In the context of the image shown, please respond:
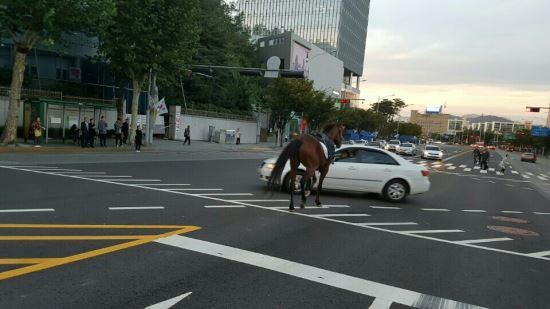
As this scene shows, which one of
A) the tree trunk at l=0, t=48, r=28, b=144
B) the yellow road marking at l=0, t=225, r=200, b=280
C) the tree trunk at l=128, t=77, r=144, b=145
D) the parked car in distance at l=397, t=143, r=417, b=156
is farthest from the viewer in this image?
the parked car in distance at l=397, t=143, r=417, b=156

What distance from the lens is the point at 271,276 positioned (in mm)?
5441

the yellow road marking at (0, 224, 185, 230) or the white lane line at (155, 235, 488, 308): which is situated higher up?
the white lane line at (155, 235, 488, 308)

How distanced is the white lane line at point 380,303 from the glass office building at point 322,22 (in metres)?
113

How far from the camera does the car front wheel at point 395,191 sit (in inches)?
509

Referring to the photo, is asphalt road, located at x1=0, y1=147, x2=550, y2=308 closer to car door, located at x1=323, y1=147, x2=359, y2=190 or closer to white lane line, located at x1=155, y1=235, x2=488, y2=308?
white lane line, located at x1=155, y1=235, x2=488, y2=308

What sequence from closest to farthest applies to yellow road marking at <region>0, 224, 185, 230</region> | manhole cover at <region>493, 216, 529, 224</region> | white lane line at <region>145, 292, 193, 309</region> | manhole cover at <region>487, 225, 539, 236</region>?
white lane line at <region>145, 292, 193, 309</region>
yellow road marking at <region>0, 224, 185, 230</region>
manhole cover at <region>487, 225, 539, 236</region>
manhole cover at <region>493, 216, 529, 224</region>

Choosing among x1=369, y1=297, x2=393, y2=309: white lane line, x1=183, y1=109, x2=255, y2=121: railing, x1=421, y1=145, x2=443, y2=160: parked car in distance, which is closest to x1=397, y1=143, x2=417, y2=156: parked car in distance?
x1=421, y1=145, x2=443, y2=160: parked car in distance

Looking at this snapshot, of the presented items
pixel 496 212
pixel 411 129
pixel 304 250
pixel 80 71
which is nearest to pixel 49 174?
pixel 304 250

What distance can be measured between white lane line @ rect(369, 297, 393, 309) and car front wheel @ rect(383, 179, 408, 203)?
8240mm

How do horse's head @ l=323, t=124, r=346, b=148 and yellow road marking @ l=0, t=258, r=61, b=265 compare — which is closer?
yellow road marking @ l=0, t=258, r=61, b=265

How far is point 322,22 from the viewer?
Result: 122 metres

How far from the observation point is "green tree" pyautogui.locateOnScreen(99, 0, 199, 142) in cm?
2681

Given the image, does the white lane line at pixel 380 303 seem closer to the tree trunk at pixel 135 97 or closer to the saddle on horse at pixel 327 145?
the saddle on horse at pixel 327 145

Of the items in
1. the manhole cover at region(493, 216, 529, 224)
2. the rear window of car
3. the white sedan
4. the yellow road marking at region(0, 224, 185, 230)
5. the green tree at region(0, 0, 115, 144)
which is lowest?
the manhole cover at region(493, 216, 529, 224)
